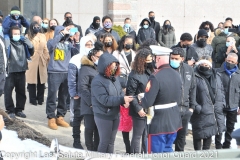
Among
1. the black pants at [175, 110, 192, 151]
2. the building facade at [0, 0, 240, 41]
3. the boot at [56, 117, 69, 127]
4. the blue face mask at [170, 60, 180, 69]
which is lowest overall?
the boot at [56, 117, 69, 127]

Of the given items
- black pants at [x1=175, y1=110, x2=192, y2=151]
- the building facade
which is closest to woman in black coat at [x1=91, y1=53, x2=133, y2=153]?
black pants at [x1=175, y1=110, x2=192, y2=151]

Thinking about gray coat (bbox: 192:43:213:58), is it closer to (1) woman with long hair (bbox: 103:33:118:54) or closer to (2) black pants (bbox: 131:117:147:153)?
(1) woman with long hair (bbox: 103:33:118:54)

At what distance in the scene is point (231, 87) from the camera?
8.63m

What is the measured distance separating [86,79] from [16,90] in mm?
2444

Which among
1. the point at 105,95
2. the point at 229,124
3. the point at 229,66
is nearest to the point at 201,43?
the point at 229,66

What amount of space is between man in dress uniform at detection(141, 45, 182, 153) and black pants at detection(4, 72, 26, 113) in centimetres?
371

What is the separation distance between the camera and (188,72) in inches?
297

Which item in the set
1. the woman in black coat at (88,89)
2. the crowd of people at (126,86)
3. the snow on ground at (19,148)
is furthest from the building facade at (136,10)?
the woman in black coat at (88,89)

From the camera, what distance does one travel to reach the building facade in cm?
1619

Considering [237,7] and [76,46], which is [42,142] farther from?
[237,7]

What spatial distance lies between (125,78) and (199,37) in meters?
2.32

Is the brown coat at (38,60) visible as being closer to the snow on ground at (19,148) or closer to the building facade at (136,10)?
the snow on ground at (19,148)

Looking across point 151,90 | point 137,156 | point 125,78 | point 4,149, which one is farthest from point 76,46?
point 137,156

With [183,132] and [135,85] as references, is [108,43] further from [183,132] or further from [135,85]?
[183,132]
